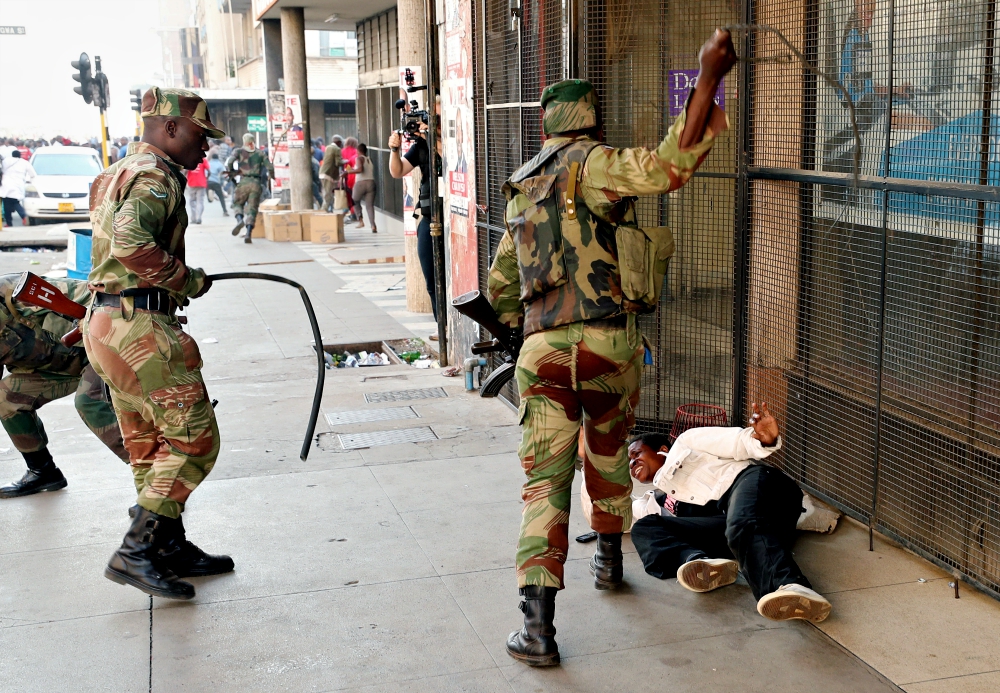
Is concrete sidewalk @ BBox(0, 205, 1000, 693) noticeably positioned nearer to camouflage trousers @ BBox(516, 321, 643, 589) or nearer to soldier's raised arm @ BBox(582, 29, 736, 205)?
camouflage trousers @ BBox(516, 321, 643, 589)

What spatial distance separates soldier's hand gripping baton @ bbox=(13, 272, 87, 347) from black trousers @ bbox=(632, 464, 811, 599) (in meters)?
2.75

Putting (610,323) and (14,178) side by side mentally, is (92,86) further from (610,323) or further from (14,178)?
(610,323)

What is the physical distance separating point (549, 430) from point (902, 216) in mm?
1901

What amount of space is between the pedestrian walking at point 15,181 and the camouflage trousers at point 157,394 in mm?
19898

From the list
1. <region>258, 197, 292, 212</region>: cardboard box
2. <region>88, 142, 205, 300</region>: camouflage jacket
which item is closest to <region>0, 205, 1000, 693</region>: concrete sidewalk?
<region>88, 142, 205, 300</region>: camouflage jacket

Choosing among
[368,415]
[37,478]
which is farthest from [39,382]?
[368,415]

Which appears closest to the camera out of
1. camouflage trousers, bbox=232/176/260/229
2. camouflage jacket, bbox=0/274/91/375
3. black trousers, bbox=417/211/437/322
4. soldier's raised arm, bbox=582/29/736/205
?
soldier's raised arm, bbox=582/29/736/205

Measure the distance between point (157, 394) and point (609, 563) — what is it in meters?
2.03

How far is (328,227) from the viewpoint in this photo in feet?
63.0

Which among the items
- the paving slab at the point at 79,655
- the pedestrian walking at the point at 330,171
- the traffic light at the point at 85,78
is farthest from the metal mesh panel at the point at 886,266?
the traffic light at the point at 85,78

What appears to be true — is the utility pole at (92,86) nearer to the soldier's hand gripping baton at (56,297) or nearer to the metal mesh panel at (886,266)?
the soldier's hand gripping baton at (56,297)

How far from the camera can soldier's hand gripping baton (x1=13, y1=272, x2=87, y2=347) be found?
466 centimetres

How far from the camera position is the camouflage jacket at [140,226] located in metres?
4.14

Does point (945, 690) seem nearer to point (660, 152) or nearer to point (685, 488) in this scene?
point (685, 488)
